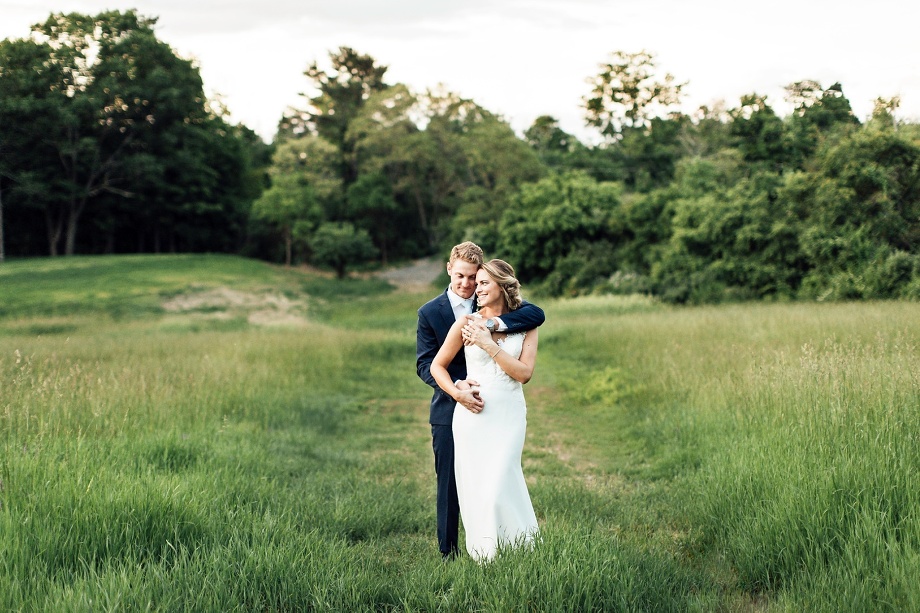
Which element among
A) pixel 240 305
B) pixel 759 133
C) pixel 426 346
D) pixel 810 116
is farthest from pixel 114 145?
pixel 426 346

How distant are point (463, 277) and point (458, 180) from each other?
2160 inches

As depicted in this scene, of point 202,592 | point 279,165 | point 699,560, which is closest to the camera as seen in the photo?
point 202,592

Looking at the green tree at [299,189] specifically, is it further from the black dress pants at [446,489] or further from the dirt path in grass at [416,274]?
the black dress pants at [446,489]

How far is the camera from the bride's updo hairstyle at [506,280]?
398 centimetres

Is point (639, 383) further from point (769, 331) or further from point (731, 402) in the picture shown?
point (731, 402)

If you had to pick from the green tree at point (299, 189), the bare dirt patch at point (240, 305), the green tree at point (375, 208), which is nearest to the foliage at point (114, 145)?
the green tree at point (299, 189)

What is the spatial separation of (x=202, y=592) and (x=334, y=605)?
61 cm

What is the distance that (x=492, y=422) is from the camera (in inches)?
159

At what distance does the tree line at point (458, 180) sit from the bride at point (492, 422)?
1460 centimetres

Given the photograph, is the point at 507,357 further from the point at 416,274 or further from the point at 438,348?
the point at 416,274

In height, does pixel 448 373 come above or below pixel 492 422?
above

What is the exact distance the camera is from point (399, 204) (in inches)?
2477

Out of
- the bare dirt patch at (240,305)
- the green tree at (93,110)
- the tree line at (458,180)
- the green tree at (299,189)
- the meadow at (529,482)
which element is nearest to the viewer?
the meadow at (529,482)

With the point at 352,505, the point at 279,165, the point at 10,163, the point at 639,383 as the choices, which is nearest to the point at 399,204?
the point at 279,165
